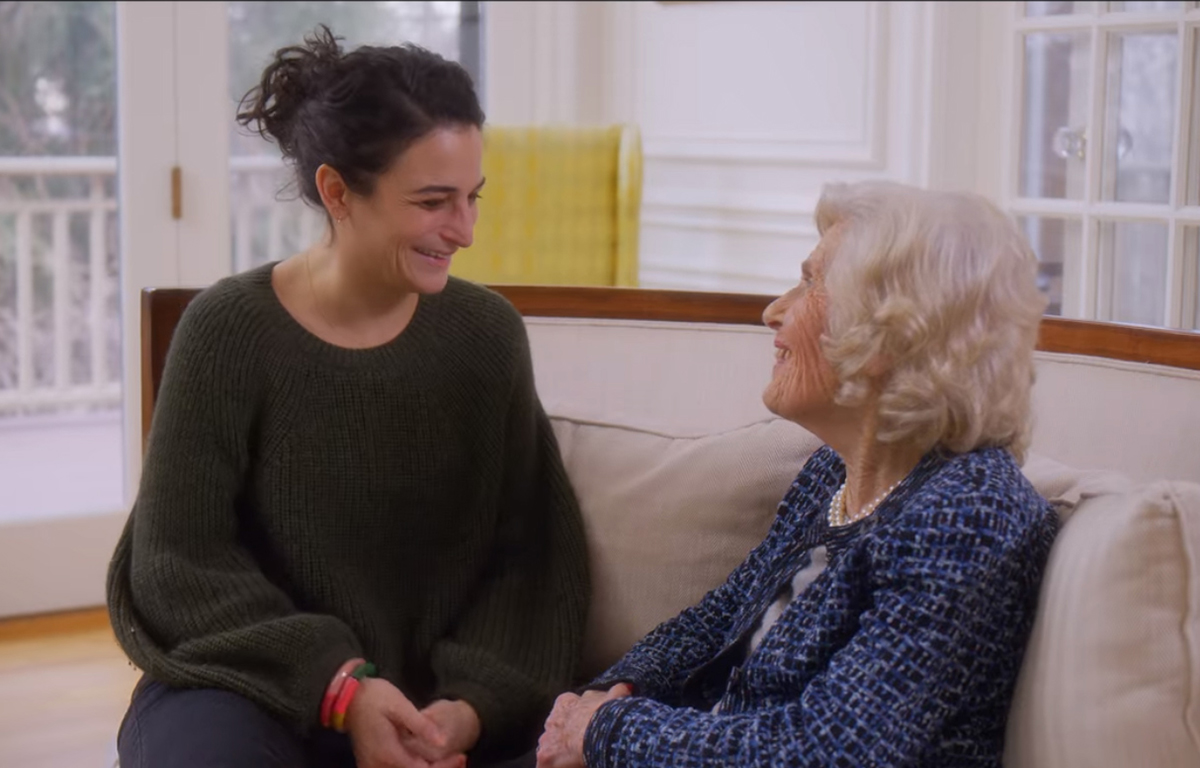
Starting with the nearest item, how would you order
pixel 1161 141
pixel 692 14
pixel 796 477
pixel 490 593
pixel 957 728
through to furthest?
pixel 957 728 < pixel 796 477 < pixel 490 593 < pixel 1161 141 < pixel 692 14

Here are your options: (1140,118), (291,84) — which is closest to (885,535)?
(291,84)

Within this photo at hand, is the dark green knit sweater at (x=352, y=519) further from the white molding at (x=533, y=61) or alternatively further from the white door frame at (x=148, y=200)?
the white molding at (x=533, y=61)

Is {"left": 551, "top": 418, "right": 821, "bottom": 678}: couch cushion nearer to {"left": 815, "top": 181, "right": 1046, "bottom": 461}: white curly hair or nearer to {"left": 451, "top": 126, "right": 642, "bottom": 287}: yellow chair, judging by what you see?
{"left": 815, "top": 181, "right": 1046, "bottom": 461}: white curly hair

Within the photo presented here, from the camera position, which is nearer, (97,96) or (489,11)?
(97,96)

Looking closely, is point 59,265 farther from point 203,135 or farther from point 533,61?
point 533,61

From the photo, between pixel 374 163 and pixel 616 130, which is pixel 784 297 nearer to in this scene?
pixel 374 163

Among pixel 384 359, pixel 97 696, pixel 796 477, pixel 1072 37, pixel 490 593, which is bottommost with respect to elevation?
pixel 97 696

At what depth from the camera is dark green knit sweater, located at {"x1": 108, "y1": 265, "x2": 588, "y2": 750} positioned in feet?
5.76

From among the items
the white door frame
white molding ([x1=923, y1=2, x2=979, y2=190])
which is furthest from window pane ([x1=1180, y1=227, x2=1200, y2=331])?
the white door frame

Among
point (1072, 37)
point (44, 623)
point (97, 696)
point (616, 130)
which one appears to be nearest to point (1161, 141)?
point (1072, 37)

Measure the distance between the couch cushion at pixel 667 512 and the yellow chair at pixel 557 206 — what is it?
1734 mm

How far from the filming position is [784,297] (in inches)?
65.5

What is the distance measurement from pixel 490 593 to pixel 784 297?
55cm

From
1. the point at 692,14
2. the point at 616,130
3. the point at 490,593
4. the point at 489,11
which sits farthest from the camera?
the point at 489,11
